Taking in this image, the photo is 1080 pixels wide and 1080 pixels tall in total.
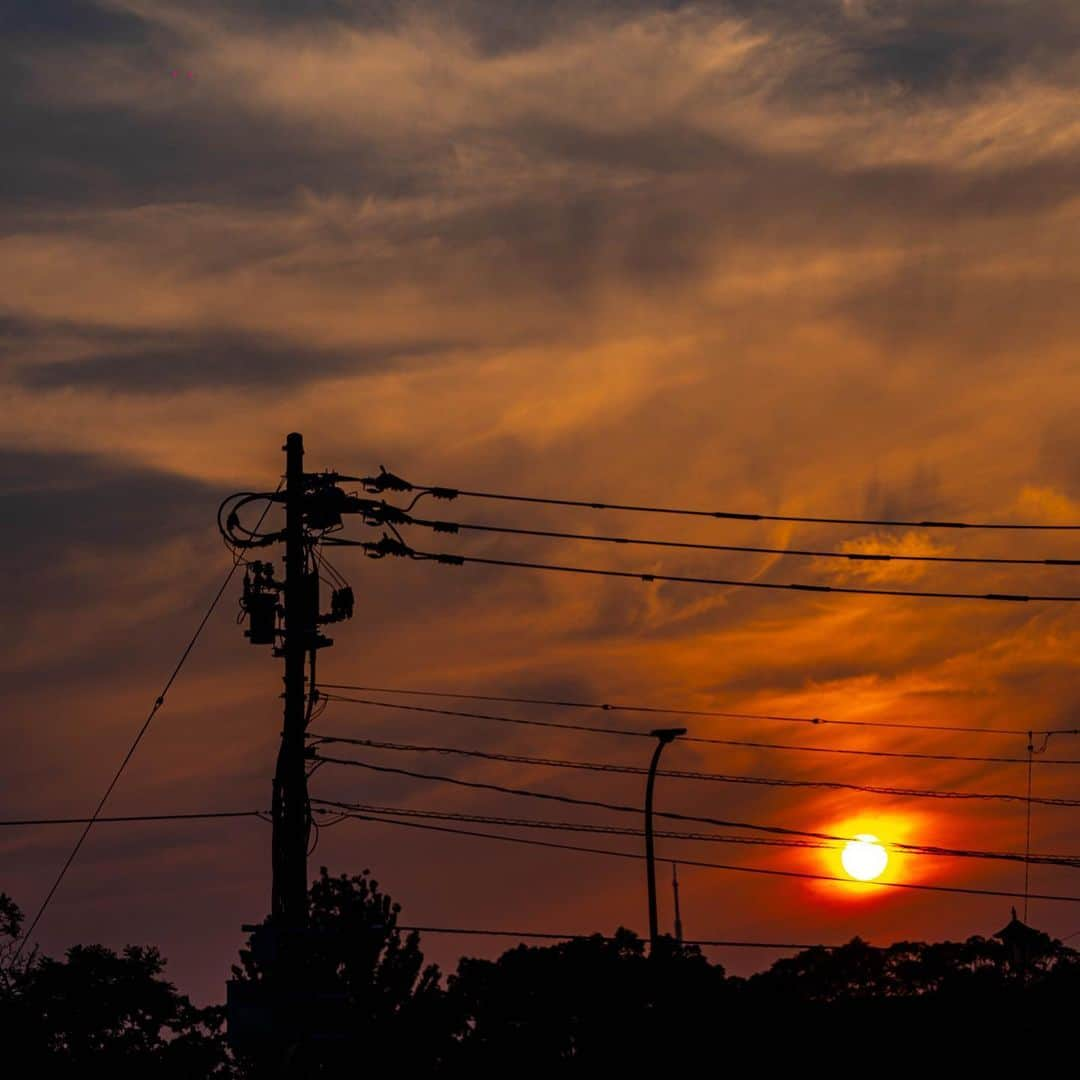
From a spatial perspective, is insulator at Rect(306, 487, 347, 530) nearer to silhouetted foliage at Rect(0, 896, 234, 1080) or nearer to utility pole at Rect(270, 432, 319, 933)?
utility pole at Rect(270, 432, 319, 933)

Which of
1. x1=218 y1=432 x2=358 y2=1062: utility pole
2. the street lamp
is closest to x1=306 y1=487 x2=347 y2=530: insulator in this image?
x1=218 y1=432 x2=358 y2=1062: utility pole

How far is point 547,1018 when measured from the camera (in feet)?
253

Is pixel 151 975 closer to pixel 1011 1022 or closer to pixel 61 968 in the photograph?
pixel 61 968

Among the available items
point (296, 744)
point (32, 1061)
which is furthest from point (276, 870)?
point (32, 1061)

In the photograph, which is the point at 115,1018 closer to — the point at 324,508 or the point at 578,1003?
the point at 578,1003

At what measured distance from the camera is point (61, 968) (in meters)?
66.1

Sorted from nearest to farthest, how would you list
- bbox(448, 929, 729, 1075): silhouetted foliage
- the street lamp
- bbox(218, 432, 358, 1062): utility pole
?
bbox(218, 432, 358, 1062): utility pole → the street lamp → bbox(448, 929, 729, 1075): silhouetted foliage

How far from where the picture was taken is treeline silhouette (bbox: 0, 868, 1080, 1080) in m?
62.4

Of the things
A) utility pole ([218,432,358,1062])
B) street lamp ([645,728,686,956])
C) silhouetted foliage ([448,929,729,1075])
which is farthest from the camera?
silhouetted foliage ([448,929,729,1075])

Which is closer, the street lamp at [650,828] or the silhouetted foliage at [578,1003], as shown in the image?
the street lamp at [650,828]

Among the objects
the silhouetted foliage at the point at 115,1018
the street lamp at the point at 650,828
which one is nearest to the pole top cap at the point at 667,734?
the street lamp at the point at 650,828

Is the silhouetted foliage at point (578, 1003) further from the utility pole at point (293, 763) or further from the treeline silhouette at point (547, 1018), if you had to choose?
the utility pole at point (293, 763)

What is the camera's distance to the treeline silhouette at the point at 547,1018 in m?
62.4

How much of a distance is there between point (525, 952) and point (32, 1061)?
86.9 ft
